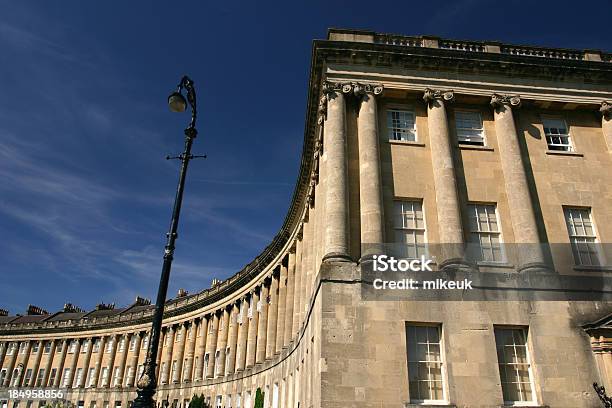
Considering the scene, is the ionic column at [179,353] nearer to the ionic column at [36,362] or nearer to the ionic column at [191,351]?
the ionic column at [191,351]

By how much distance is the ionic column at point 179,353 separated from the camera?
207ft

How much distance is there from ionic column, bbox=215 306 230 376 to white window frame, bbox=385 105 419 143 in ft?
141

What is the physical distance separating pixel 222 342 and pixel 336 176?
142ft

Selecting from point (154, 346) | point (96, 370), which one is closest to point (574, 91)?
point (154, 346)

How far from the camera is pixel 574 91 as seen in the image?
71.9 feet

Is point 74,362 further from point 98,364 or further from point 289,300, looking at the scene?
point 289,300

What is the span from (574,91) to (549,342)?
12.8 metres

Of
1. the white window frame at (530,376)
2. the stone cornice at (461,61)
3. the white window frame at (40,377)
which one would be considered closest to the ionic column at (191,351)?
the white window frame at (40,377)

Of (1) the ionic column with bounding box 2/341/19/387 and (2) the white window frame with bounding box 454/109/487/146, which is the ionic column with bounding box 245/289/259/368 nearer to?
(2) the white window frame with bounding box 454/109/487/146

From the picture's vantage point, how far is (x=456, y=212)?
707 inches

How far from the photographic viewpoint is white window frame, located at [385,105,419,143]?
20406mm

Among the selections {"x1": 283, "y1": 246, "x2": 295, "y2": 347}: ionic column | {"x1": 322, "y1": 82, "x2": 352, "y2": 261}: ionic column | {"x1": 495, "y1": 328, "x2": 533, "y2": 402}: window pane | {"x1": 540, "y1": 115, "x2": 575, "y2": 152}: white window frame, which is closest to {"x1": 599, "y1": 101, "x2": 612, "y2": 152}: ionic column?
{"x1": 540, "y1": 115, "x2": 575, "y2": 152}: white window frame

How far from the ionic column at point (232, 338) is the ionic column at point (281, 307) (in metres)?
13.6

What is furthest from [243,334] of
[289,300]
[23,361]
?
[23,361]
